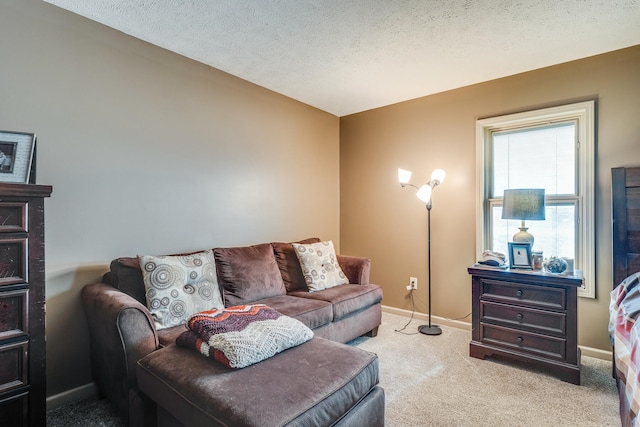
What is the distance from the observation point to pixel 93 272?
7.17ft

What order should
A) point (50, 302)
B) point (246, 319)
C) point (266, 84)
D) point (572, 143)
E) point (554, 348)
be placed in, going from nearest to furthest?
point (246, 319)
point (50, 302)
point (554, 348)
point (572, 143)
point (266, 84)

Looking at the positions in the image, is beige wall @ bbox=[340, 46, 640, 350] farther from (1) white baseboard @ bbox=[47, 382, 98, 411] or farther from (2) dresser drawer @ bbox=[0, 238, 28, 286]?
(2) dresser drawer @ bbox=[0, 238, 28, 286]

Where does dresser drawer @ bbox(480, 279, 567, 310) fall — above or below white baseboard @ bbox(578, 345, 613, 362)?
above

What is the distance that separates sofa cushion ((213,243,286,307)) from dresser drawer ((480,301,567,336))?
168 centimetres

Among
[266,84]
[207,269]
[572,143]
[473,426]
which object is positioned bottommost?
[473,426]

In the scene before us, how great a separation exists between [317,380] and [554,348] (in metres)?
1.95

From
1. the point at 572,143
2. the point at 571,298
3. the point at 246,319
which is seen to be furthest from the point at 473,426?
the point at 572,143

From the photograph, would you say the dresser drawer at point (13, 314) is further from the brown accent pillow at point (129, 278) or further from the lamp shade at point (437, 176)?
the lamp shade at point (437, 176)

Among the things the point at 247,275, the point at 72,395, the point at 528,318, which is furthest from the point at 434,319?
the point at 72,395

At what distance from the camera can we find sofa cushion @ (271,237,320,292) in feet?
10.0

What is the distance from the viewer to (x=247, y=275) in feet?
8.69

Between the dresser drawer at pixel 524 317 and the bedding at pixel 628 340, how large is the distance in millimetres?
291

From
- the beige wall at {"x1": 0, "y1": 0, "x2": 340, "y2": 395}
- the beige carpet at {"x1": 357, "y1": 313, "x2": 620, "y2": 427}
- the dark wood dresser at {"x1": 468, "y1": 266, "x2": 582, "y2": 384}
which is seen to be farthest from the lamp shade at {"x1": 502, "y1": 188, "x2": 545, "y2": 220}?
the beige wall at {"x1": 0, "y1": 0, "x2": 340, "y2": 395}

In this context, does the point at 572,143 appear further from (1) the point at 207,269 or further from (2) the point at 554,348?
(1) the point at 207,269
